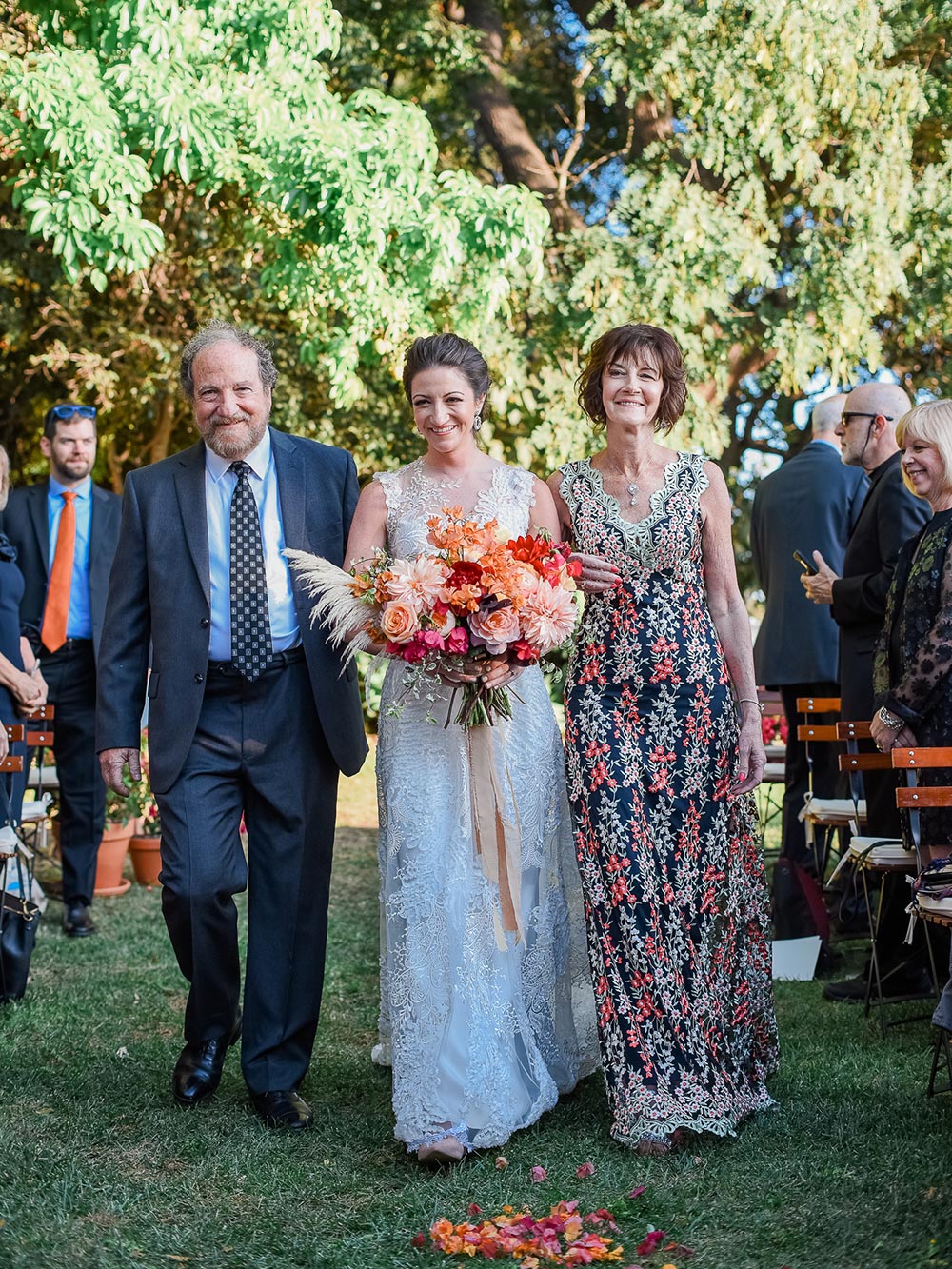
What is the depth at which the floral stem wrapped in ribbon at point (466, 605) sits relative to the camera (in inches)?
160

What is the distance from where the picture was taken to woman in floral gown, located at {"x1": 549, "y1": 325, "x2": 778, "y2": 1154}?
449 centimetres

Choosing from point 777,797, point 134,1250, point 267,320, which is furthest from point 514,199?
point 134,1250

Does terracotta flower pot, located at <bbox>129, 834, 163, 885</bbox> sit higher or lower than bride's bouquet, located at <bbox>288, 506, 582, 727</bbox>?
lower

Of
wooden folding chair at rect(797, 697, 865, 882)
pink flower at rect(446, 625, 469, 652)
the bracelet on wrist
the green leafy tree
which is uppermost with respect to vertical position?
the green leafy tree

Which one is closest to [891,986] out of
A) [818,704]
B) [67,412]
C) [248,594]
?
[818,704]

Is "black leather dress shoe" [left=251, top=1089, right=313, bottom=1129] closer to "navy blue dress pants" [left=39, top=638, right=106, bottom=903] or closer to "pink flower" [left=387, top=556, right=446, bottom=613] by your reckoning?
"pink flower" [left=387, top=556, right=446, bottom=613]

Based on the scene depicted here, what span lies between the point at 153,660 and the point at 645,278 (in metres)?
8.97

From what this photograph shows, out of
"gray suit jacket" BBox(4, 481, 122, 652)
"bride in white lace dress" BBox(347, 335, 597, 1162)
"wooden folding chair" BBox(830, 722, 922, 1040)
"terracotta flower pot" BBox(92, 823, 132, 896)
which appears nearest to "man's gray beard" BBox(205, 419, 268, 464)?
"bride in white lace dress" BBox(347, 335, 597, 1162)

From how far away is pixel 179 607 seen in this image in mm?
4566

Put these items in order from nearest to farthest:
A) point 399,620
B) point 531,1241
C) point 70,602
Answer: point 531,1241 → point 399,620 → point 70,602

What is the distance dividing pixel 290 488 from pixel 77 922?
12.4 ft

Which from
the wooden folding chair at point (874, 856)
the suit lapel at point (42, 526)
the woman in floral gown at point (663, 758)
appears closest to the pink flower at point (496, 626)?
the woman in floral gown at point (663, 758)

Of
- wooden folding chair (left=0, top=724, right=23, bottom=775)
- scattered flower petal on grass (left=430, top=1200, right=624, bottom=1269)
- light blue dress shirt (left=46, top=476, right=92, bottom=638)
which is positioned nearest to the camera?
scattered flower petal on grass (left=430, top=1200, right=624, bottom=1269)

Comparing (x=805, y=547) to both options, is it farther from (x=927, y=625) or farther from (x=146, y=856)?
(x=146, y=856)
